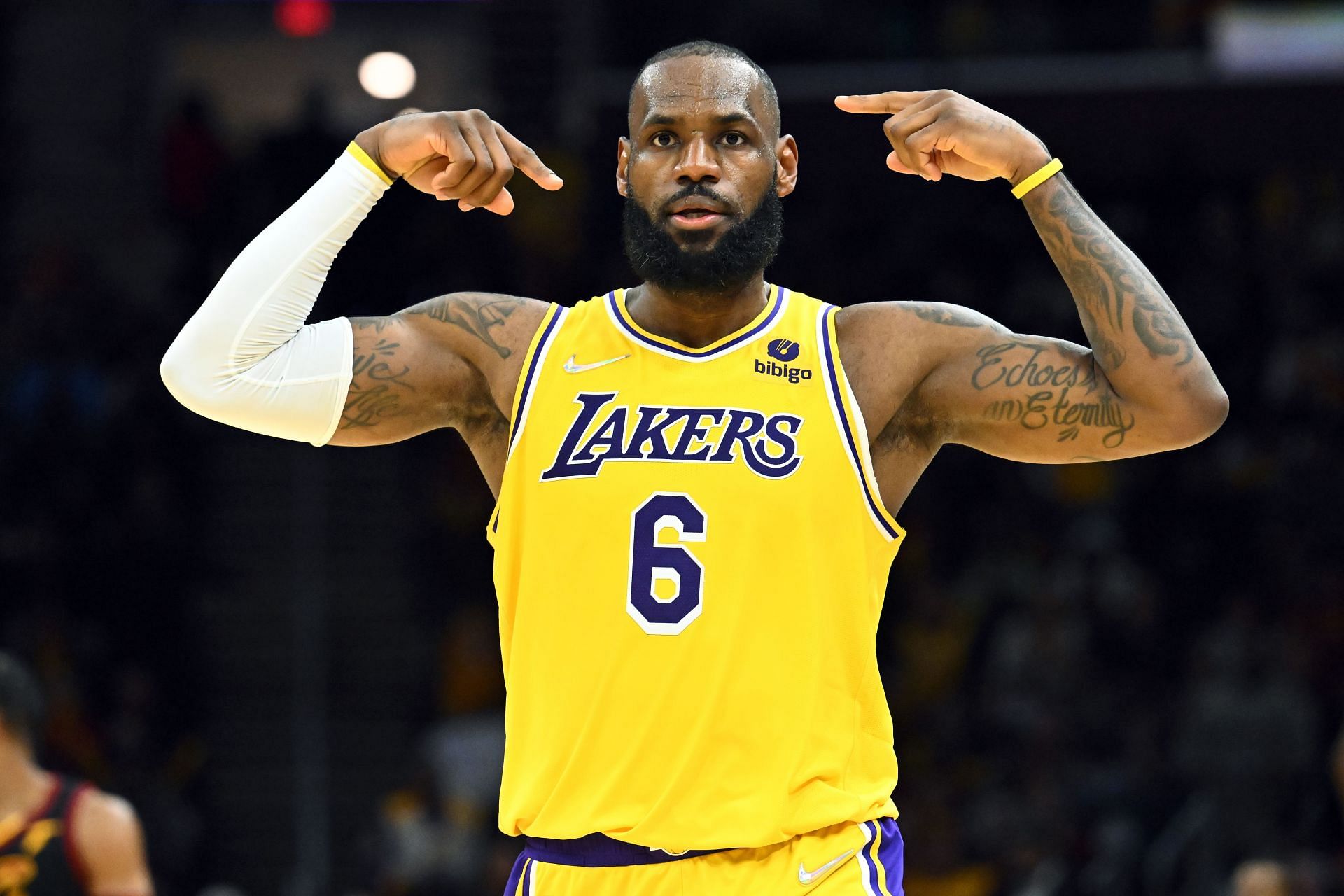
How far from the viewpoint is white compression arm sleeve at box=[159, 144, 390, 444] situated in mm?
4098

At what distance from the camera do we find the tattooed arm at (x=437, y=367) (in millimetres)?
4227

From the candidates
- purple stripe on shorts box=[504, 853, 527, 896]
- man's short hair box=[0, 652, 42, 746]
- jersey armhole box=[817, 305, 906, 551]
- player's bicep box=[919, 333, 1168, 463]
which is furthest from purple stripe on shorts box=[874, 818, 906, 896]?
man's short hair box=[0, 652, 42, 746]

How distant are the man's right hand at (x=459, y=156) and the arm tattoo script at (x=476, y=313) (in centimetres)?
23

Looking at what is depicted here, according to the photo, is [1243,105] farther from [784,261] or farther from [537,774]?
[537,774]

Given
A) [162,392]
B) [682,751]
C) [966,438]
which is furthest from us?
[162,392]

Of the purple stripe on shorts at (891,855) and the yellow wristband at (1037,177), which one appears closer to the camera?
the purple stripe on shorts at (891,855)

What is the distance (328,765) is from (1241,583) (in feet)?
20.9

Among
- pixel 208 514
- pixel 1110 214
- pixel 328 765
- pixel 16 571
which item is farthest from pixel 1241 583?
pixel 16 571

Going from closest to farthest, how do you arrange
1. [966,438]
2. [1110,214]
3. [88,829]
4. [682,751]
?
→ [682,751] < [966,438] < [88,829] < [1110,214]

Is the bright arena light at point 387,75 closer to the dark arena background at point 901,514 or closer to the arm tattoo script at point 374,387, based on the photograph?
the dark arena background at point 901,514

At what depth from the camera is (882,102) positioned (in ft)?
13.5

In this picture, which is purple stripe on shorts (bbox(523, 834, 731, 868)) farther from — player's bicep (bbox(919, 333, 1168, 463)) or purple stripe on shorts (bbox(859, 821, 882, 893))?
player's bicep (bbox(919, 333, 1168, 463))

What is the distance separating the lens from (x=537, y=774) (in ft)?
12.9

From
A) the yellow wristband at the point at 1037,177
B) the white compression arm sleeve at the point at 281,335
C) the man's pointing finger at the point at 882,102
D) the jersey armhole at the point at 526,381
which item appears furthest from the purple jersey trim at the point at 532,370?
the yellow wristband at the point at 1037,177
